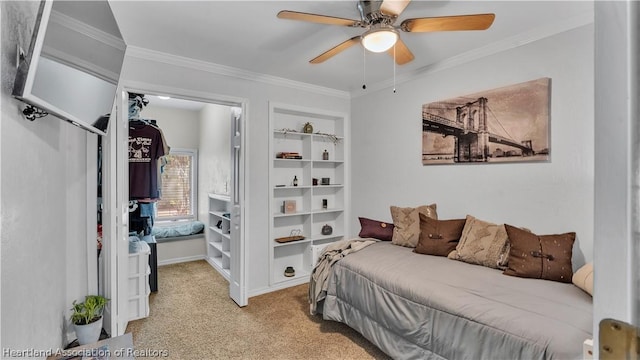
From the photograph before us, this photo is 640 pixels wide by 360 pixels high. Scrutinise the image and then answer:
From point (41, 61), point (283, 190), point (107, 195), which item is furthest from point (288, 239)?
point (41, 61)

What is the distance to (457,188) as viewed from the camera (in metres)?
3.01

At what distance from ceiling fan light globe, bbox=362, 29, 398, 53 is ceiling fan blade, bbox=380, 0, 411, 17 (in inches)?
4.1

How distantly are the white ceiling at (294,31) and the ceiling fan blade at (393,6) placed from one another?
0.36 m

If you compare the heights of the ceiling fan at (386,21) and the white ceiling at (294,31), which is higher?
the white ceiling at (294,31)

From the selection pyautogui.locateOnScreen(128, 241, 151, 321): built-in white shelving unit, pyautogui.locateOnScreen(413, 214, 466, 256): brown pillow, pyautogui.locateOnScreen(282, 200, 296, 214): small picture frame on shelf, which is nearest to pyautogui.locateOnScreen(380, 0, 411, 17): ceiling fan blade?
pyautogui.locateOnScreen(413, 214, 466, 256): brown pillow

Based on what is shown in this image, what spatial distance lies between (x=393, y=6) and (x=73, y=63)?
1.61 metres

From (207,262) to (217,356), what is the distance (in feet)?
8.58

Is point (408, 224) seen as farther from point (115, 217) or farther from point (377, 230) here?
point (115, 217)

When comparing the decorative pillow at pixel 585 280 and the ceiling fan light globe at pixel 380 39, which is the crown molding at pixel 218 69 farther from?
the decorative pillow at pixel 585 280

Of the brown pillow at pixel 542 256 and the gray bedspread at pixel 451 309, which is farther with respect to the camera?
the brown pillow at pixel 542 256

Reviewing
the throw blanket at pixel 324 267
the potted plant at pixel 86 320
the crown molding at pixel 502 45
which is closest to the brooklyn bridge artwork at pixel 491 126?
the crown molding at pixel 502 45

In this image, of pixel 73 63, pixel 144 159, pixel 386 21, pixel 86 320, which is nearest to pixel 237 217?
pixel 144 159

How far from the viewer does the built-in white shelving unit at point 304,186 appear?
3.80 metres

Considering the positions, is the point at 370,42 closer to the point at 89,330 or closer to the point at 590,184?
the point at 590,184
